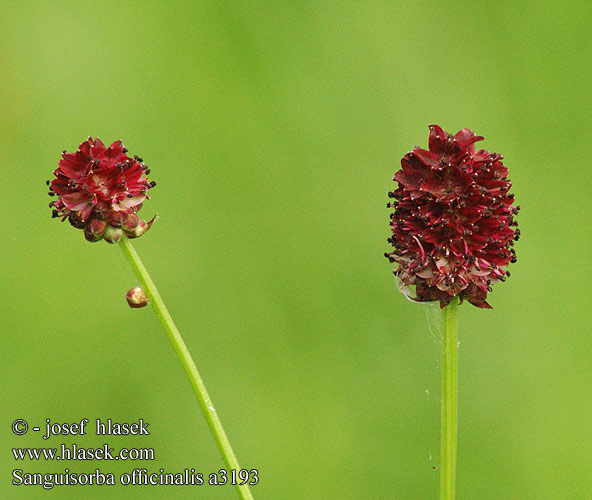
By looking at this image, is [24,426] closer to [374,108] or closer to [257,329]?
[257,329]

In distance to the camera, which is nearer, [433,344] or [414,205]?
[414,205]

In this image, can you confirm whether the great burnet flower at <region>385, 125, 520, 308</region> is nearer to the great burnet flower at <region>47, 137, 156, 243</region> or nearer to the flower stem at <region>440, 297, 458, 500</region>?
the flower stem at <region>440, 297, 458, 500</region>

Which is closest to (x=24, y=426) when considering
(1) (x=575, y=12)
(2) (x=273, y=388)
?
(2) (x=273, y=388)

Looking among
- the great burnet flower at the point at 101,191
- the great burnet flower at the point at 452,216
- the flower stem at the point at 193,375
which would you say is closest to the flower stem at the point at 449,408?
the great burnet flower at the point at 452,216

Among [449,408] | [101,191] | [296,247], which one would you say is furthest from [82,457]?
[449,408]

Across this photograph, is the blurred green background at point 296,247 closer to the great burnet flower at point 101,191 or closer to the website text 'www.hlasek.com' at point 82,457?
the website text 'www.hlasek.com' at point 82,457

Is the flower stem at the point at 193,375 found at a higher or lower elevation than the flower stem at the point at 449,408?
higher

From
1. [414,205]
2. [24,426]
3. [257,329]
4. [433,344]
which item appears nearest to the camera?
[414,205]
